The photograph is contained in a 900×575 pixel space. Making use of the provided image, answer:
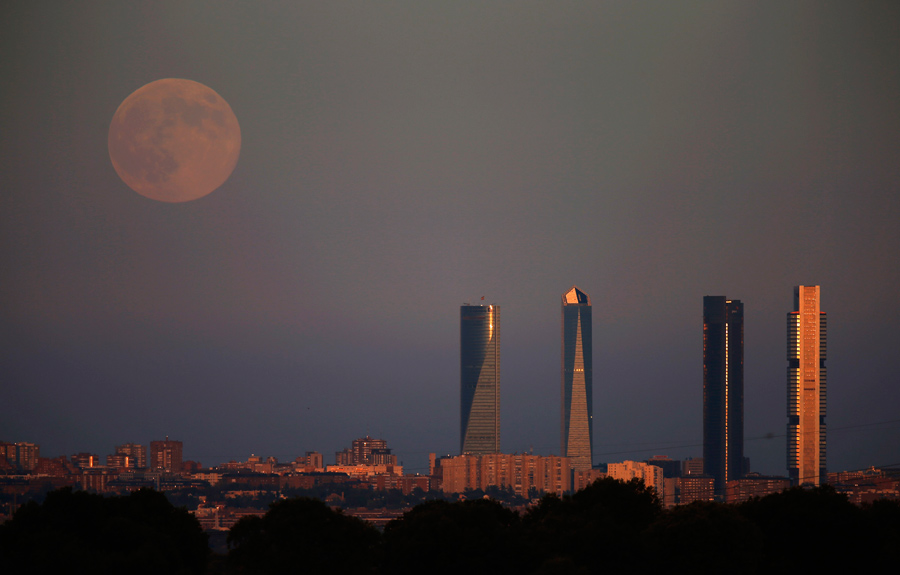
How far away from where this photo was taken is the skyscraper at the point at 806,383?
14825 centimetres

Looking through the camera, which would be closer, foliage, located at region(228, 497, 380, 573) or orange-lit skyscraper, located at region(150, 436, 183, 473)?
foliage, located at region(228, 497, 380, 573)

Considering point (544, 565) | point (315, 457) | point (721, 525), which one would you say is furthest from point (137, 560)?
point (315, 457)

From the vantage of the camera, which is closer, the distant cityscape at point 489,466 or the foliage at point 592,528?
the foliage at point 592,528

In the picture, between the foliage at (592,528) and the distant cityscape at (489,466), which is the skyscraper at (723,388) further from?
the foliage at (592,528)

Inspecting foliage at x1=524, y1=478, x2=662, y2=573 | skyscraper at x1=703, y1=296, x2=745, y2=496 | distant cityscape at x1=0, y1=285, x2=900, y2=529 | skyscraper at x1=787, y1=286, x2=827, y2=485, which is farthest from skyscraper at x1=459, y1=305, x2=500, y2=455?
foliage at x1=524, y1=478, x2=662, y2=573

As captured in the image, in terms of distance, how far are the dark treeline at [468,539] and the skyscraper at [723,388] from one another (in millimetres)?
136721

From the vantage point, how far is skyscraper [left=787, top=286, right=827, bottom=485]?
148 metres

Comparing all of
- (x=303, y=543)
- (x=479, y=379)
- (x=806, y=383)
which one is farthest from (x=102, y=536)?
(x=479, y=379)

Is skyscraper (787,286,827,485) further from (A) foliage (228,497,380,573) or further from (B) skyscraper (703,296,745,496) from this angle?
(A) foliage (228,497,380,573)

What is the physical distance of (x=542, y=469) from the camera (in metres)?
149

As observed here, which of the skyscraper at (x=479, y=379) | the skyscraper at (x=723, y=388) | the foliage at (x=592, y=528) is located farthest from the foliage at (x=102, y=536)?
the skyscraper at (x=479, y=379)

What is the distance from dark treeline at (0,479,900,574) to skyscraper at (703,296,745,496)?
136721mm

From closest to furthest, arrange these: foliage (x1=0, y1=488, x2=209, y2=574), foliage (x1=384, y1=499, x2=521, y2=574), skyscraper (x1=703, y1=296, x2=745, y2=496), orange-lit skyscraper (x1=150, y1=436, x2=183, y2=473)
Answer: foliage (x1=0, y1=488, x2=209, y2=574)
foliage (x1=384, y1=499, x2=521, y2=574)
orange-lit skyscraper (x1=150, y1=436, x2=183, y2=473)
skyscraper (x1=703, y1=296, x2=745, y2=496)

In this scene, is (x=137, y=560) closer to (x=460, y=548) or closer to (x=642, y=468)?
(x=460, y=548)
